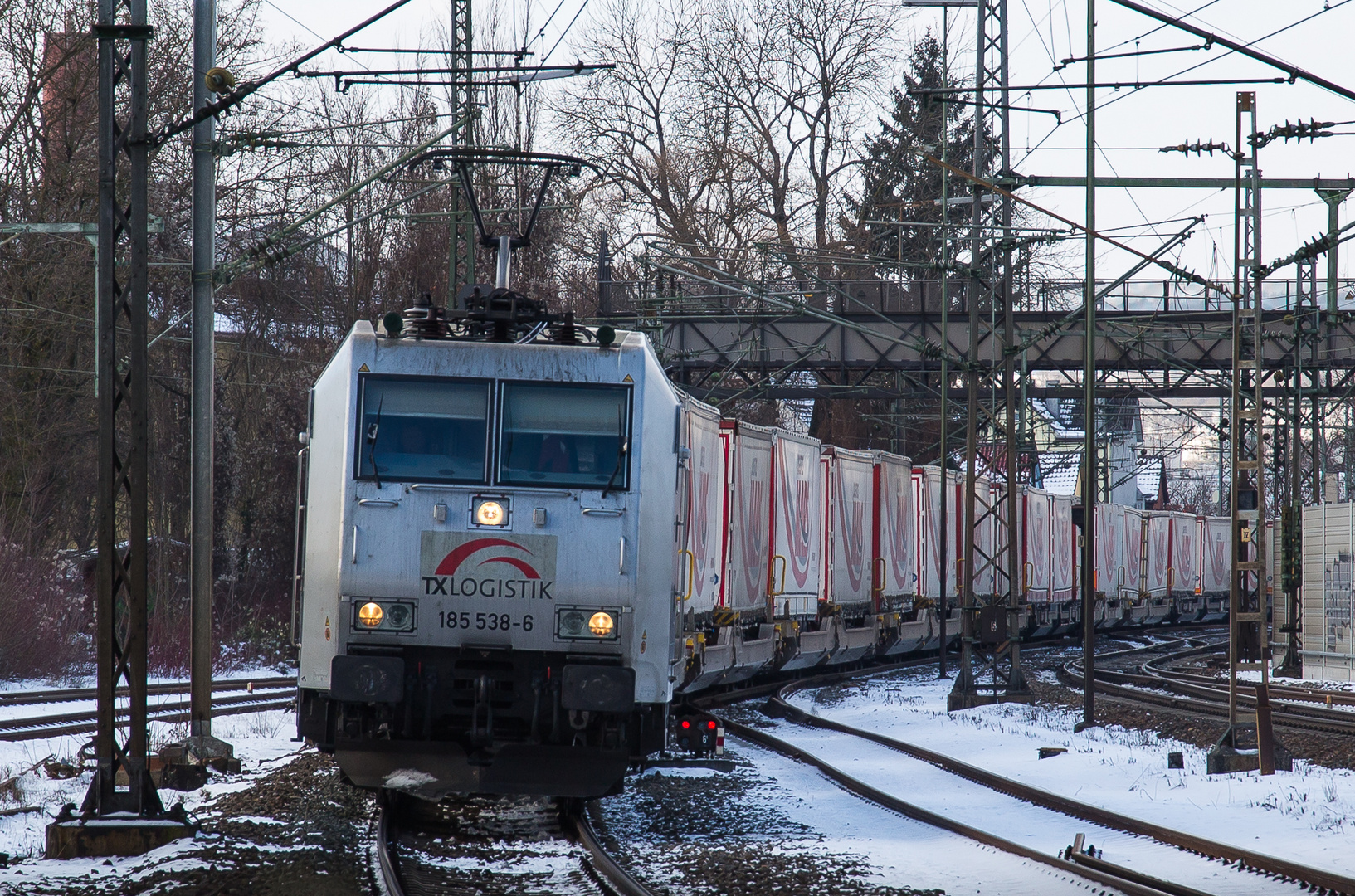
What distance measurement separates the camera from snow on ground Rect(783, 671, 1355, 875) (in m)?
10.5

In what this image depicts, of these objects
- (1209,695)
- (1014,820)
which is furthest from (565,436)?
(1209,695)

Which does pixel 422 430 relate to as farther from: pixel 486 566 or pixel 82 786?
pixel 82 786

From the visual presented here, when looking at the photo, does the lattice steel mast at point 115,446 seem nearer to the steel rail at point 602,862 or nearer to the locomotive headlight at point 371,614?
the locomotive headlight at point 371,614

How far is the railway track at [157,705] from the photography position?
15.7 metres

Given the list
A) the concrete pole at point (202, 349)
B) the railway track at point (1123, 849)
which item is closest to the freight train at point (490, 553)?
the railway track at point (1123, 849)

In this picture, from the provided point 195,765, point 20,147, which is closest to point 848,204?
point 20,147

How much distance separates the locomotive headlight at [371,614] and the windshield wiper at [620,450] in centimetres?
162

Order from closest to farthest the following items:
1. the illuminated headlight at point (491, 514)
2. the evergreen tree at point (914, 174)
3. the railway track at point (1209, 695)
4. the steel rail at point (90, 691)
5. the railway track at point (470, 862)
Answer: the railway track at point (470, 862) → the illuminated headlight at point (491, 514) → the railway track at point (1209, 695) → the steel rail at point (90, 691) → the evergreen tree at point (914, 174)

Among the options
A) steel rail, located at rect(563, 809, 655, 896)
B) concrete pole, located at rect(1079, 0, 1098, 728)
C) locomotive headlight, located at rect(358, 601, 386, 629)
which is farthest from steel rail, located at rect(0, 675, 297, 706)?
concrete pole, located at rect(1079, 0, 1098, 728)

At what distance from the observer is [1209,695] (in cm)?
2252

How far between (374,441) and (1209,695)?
55.7 feet

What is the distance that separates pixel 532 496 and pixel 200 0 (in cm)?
740

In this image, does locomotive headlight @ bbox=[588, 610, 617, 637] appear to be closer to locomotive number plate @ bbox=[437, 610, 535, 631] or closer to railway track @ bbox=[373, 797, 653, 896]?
locomotive number plate @ bbox=[437, 610, 535, 631]

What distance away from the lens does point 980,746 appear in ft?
51.9
